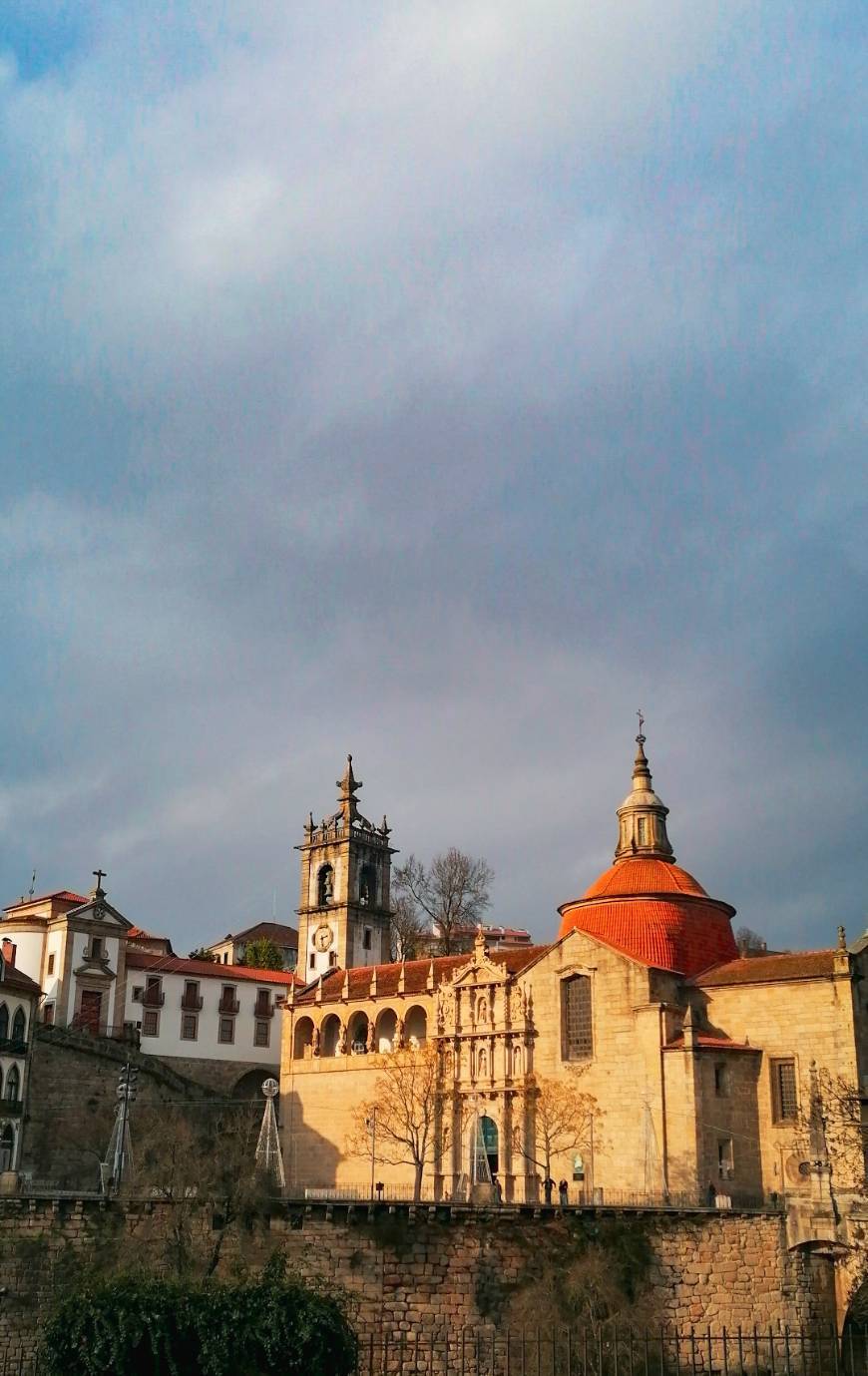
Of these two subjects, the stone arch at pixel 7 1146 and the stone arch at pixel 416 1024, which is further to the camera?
the stone arch at pixel 416 1024

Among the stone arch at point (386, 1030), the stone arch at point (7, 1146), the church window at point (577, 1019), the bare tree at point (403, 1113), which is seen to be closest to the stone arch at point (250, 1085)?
the stone arch at point (386, 1030)

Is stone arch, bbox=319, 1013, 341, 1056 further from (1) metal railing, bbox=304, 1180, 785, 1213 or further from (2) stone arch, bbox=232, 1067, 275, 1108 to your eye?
(1) metal railing, bbox=304, 1180, 785, 1213

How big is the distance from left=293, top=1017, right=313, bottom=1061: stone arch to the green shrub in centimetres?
4190

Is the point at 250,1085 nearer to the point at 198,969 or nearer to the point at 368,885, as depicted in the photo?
the point at 198,969

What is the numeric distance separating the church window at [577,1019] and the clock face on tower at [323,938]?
32099mm

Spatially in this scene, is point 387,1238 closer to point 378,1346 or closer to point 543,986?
point 378,1346

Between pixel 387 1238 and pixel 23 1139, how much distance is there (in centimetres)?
2564

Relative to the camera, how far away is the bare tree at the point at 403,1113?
60.1m

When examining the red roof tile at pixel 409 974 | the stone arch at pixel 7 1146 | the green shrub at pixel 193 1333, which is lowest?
the green shrub at pixel 193 1333

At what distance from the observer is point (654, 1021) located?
53438 mm

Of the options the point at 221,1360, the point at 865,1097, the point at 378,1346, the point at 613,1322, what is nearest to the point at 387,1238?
the point at 378,1346

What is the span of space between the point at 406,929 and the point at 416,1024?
28398mm

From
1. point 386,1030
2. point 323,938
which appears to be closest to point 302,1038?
point 386,1030

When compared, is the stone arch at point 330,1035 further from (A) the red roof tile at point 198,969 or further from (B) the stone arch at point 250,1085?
(B) the stone arch at point 250,1085
